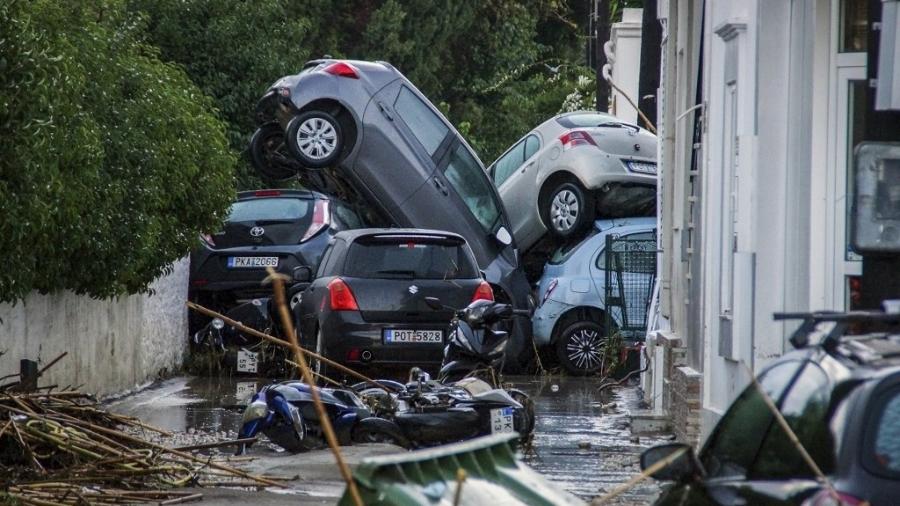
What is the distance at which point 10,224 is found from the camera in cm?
1087

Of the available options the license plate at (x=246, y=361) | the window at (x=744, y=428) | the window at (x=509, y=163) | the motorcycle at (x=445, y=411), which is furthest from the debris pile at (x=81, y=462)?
the window at (x=509, y=163)

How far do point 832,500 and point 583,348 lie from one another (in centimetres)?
1461

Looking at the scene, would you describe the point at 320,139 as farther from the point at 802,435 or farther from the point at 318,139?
the point at 802,435

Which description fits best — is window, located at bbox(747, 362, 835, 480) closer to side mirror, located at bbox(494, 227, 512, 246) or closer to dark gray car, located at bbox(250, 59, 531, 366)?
dark gray car, located at bbox(250, 59, 531, 366)

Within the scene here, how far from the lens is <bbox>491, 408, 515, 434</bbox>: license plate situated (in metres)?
11.8

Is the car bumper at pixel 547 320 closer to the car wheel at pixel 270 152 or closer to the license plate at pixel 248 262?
the license plate at pixel 248 262

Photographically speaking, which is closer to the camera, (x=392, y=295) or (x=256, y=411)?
(x=256, y=411)

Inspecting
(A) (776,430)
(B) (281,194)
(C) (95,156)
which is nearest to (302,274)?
(B) (281,194)

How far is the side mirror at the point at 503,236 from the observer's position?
20.0 metres

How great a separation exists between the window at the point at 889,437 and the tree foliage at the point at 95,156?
695 cm

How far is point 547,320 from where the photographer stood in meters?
19.2

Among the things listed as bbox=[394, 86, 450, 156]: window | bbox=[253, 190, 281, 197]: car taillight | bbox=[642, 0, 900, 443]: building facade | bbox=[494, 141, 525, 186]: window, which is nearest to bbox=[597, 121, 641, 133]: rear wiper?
bbox=[494, 141, 525, 186]: window

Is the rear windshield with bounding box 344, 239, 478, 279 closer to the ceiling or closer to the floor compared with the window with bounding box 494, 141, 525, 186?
closer to the floor

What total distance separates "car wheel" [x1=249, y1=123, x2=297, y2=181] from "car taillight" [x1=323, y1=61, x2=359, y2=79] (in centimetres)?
165
